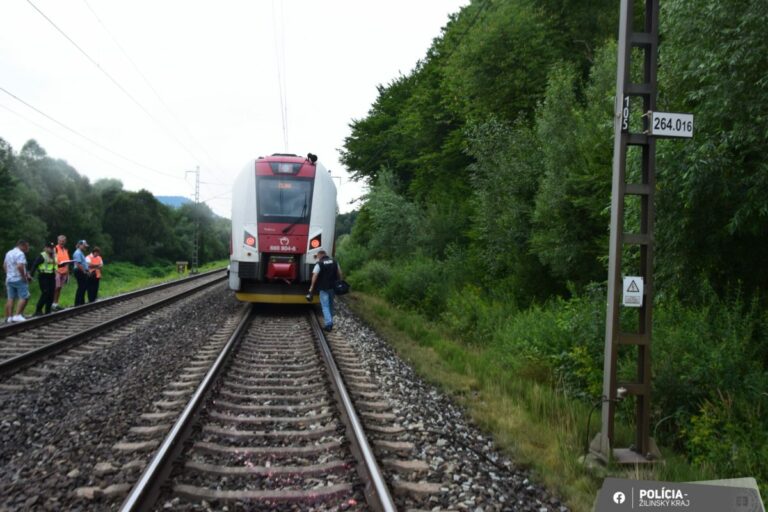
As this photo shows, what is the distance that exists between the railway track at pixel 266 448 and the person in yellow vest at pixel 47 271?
7145 millimetres

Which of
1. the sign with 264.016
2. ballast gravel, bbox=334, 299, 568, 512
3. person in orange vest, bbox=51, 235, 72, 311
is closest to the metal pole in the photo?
the sign with 264.016

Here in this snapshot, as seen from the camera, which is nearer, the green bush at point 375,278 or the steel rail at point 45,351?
the steel rail at point 45,351

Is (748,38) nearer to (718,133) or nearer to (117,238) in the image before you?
(718,133)

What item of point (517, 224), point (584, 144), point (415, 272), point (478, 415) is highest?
point (584, 144)

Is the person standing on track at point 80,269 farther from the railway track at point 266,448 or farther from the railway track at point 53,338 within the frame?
the railway track at point 266,448

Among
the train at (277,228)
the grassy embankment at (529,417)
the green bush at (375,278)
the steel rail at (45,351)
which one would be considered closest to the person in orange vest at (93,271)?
the steel rail at (45,351)

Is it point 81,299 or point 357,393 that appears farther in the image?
point 81,299

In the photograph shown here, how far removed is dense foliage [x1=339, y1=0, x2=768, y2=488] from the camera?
19.9ft

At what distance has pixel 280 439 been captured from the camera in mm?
4980

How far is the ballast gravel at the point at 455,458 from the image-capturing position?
156 inches

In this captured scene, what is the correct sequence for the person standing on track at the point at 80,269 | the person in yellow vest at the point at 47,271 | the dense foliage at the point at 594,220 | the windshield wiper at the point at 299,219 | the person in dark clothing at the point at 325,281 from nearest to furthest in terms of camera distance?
the dense foliage at the point at 594,220 → the person in dark clothing at the point at 325,281 → the person in yellow vest at the point at 47,271 → the windshield wiper at the point at 299,219 → the person standing on track at the point at 80,269

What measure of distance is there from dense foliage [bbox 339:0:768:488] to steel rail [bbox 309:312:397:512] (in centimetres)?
300

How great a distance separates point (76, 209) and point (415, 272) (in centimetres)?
5785

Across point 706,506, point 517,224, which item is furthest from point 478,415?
point 517,224
